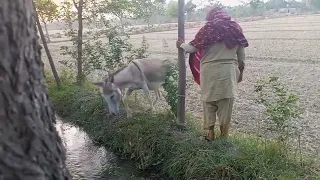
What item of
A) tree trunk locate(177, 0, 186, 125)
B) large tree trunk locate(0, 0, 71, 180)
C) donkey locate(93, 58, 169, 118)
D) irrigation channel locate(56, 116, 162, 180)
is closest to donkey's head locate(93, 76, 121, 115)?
donkey locate(93, 58, 169, 118)

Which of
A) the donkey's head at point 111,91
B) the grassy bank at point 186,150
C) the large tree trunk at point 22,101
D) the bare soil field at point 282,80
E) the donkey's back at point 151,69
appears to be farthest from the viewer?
the donkey's back at point 151,69

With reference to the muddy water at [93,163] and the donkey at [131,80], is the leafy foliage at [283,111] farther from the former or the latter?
the donkey at [131,80]

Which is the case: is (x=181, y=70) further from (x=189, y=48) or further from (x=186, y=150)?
(x=186, y=150)

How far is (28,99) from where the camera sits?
1.67m

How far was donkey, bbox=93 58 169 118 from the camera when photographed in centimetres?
725

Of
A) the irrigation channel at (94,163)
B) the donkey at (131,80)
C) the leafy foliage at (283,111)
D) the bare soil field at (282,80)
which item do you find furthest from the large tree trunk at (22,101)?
the donkey at (131,80)

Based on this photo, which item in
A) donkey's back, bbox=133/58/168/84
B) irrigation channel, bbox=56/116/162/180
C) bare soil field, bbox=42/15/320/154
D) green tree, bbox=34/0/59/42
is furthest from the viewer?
green tree, bbox=34/0/59/42

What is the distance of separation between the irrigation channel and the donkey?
2.57ft

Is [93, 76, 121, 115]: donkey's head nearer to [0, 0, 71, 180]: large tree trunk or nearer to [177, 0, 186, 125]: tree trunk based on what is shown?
[177, 0, 186, 125]: tree trunk

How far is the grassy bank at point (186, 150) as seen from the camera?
485cm

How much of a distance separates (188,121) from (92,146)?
1.98m

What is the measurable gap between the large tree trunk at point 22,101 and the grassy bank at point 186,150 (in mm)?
3464

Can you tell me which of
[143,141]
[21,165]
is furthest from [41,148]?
[143,141]

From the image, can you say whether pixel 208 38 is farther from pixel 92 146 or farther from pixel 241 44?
pixel 92 146
